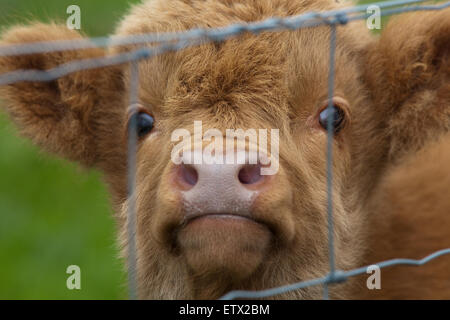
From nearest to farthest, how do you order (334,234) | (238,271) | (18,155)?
1. (238,271)
2. (334,234)
3. (18,155)

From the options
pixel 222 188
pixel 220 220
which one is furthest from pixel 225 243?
pixel 222 188

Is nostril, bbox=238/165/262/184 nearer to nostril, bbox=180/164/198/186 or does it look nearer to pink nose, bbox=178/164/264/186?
pink nose, bbox=178/164/264/186

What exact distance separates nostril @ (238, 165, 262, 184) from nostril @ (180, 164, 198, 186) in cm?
20

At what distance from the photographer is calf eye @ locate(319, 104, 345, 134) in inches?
146

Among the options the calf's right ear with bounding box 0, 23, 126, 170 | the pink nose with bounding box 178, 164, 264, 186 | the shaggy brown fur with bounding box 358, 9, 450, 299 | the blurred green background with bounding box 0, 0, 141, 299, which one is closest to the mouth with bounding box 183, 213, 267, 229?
the pink nose with bounding box 178, 164, 264, 186

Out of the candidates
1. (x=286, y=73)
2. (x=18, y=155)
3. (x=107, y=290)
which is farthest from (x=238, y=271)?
(x=18, y=155)

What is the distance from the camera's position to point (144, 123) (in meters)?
3.80

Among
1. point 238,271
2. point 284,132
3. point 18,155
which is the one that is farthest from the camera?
point 18,155

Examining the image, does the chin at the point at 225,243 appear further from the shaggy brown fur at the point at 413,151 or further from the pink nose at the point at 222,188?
the shaggy brown fur at the point at 413,151

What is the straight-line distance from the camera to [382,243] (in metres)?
4.44

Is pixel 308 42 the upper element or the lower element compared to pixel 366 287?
upper

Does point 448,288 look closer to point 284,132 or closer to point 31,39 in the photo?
point 284,132

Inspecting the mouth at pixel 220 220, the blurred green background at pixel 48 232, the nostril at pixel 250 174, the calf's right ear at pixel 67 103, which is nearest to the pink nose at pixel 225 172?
the nostril at pixel 250 174

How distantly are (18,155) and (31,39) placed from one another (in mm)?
4720
